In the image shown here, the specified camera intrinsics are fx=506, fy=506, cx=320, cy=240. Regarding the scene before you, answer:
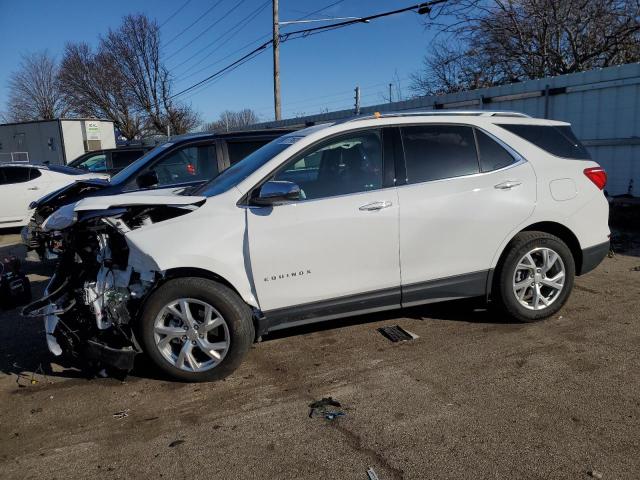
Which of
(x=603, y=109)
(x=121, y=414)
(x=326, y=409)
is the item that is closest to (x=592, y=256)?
(x=326, y=409)

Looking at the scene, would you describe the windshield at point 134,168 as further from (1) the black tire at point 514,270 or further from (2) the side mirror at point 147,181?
(1) the black tire at point 514,270

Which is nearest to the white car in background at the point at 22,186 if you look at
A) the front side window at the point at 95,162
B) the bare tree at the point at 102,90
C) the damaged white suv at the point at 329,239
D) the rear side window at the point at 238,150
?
the front side window at the point at 95,162

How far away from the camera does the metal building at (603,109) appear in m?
8.23

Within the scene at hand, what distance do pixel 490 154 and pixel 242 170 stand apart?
6.96ft

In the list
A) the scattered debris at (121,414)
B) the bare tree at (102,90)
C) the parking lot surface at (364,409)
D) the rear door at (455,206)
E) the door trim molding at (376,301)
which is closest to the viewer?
the parking lot surface at (364,409)

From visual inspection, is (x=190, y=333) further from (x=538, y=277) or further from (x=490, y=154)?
(x=538, y=277)

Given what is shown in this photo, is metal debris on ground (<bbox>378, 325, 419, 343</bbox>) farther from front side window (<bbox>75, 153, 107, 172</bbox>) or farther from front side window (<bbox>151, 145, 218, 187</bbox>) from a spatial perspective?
front side window (<bbox>75, 153, 107, 172</bbox>)

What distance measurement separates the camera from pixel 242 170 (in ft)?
13.8

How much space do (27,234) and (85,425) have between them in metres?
5.28

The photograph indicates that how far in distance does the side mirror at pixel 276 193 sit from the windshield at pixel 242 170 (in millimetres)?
295

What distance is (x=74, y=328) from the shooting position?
12.4ft

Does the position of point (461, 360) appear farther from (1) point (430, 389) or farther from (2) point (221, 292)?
(2) point (221, 292)

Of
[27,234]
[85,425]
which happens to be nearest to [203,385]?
[85,425]

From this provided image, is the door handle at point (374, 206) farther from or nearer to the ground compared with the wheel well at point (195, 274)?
farther from the ground
